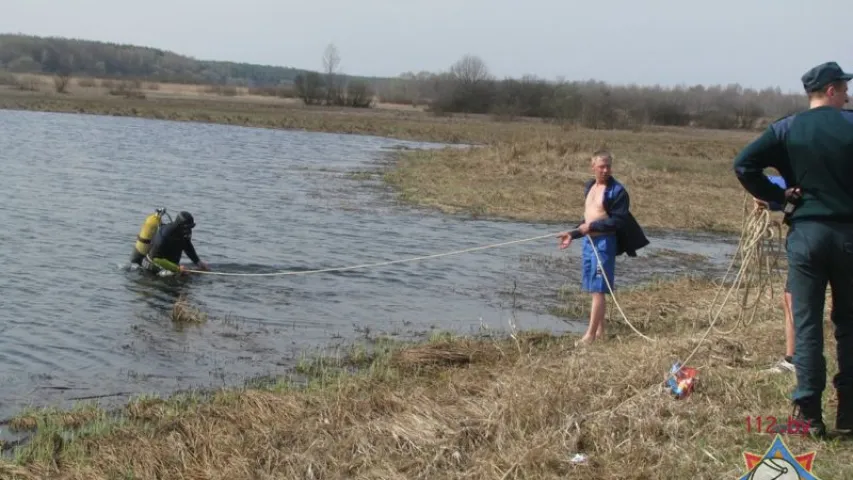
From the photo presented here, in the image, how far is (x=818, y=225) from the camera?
18.0ft

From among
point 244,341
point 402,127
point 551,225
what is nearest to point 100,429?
point 244,341

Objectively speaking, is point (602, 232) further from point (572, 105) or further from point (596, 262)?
point (572, 105)

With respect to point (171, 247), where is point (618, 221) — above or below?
above

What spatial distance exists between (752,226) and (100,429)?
5.47 metres

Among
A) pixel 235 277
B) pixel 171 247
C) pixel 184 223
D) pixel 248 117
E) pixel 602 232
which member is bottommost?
pixel 235 277

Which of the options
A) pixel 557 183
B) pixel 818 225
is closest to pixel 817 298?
pixel 818 225

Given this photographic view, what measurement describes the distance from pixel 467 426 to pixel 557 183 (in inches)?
891

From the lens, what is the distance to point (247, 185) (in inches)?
1067

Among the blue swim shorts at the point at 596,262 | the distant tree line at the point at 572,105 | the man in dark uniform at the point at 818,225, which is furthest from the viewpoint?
the distant tree line at the point at 572,105

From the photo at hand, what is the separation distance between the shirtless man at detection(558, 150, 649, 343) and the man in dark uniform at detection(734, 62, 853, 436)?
3.31m

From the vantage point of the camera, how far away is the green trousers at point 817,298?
5449mm

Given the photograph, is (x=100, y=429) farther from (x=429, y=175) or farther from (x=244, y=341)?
(x=429, y=175)

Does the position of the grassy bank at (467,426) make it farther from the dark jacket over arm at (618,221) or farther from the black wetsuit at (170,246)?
the black wetsuit at (170,246)

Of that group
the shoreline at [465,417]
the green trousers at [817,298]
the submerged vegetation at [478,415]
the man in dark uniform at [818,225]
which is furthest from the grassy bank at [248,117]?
the green trousers at [817,298]
